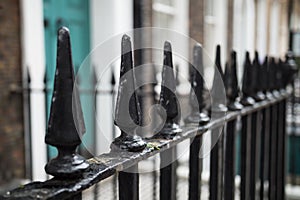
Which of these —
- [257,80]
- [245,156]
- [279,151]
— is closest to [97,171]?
[245,156]

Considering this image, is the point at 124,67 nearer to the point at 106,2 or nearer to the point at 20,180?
the point at 20,180

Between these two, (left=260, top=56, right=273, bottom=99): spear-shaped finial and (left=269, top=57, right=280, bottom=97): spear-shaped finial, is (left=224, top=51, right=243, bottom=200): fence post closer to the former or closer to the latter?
(left=260, top=56, right=273, bottom=99): spear-shaped finial

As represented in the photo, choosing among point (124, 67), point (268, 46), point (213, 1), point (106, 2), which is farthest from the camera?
point (268, 46)

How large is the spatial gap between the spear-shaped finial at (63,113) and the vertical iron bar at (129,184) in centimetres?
20

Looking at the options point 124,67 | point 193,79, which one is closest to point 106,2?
point 193,79

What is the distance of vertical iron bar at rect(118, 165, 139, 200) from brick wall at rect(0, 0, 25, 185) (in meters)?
2.89

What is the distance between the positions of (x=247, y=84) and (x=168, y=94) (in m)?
0.80

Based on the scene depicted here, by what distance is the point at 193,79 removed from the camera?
4.35 ft

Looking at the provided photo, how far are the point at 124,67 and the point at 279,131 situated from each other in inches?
69.9

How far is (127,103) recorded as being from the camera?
3.07ft

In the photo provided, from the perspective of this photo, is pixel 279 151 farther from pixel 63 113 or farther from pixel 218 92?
pixel 63 113

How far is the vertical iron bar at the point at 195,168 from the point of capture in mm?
1296

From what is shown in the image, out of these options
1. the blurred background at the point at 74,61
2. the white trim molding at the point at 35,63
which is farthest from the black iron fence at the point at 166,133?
the white trim molding at the point at 35,63

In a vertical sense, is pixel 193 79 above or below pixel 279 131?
above
